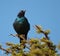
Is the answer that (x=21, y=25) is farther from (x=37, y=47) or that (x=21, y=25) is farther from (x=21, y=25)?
(x=37, y=47)

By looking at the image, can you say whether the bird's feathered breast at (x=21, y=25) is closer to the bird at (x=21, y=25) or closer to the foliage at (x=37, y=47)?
the bird at (x=21, y=25)

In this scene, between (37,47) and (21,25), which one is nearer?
(37,47)

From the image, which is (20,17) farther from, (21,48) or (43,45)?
(43,45)

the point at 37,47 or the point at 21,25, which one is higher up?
the point at 21,25

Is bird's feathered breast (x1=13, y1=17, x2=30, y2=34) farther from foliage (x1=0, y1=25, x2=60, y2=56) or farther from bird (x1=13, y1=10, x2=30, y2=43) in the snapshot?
foliage (x1=0, y1=25, x2=60, y2=56)

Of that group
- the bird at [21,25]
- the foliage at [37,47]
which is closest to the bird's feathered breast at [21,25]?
the bird at [21,25]

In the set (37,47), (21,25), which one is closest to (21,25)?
(21,25)

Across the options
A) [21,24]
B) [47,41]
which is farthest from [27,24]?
[47,41]

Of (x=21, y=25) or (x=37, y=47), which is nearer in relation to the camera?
(x=37, y=47)

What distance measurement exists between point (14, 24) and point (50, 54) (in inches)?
163

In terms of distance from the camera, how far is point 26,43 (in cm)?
526

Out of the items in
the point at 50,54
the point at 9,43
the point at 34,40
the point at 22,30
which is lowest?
the point at 50,54

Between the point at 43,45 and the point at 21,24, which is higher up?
the point at 21,24

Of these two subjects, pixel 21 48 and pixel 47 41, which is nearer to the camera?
pixel 47 41
